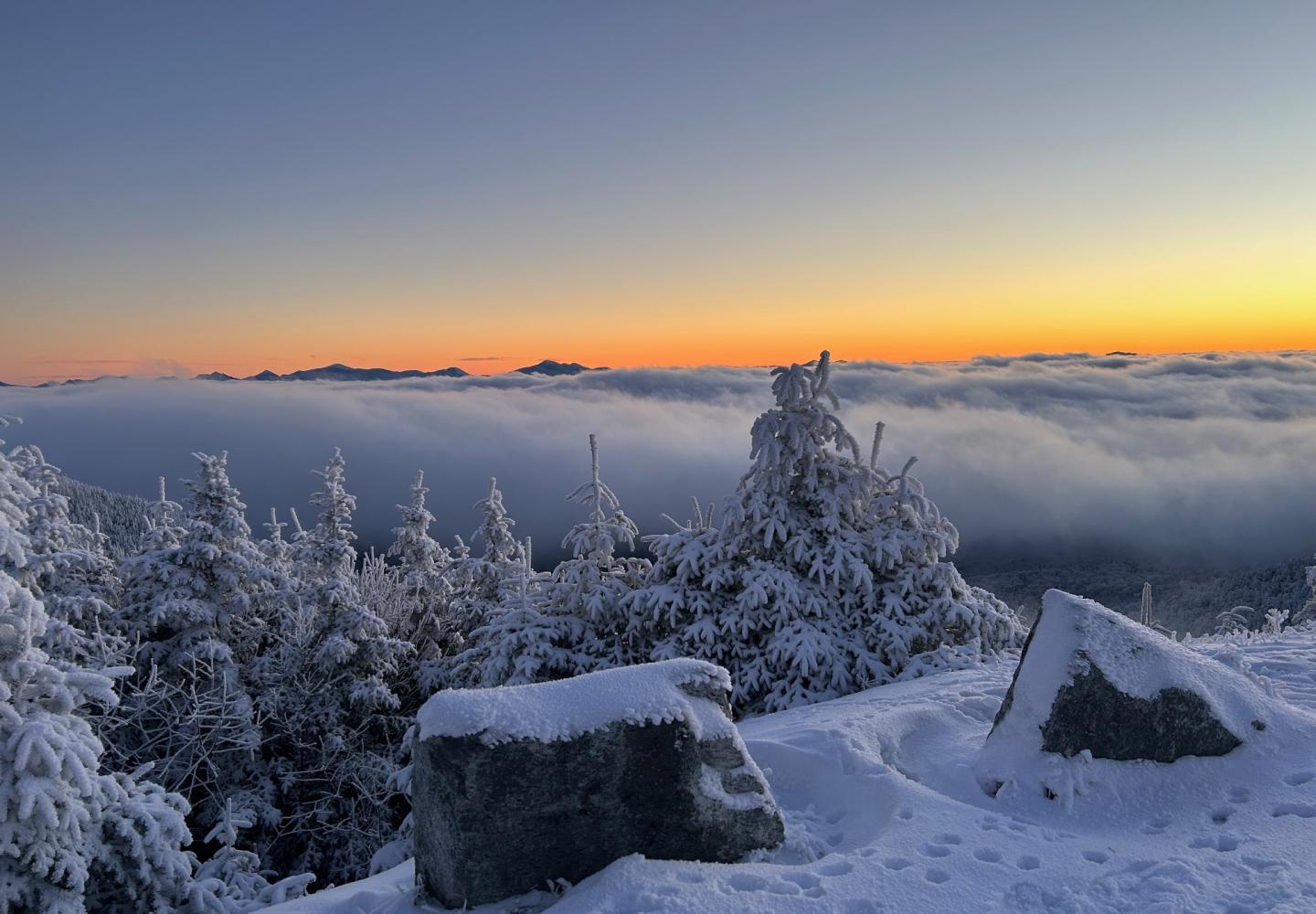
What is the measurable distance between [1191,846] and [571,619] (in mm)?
8491

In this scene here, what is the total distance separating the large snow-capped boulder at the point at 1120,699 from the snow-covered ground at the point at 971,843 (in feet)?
0.51

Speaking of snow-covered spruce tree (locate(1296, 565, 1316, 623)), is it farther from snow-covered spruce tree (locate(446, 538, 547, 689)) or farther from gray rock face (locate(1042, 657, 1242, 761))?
snow-covered spruce tree (locate(446, 538, 547, 689))

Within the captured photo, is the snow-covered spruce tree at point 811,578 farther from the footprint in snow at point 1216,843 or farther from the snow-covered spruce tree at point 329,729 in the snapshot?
the snow-covered spruce tree at point 329,729

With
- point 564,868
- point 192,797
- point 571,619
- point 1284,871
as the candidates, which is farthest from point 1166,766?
point 192,797

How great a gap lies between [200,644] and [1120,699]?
14.0 m

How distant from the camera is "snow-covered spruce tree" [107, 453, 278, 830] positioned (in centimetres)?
1331

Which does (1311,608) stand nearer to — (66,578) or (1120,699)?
(1120,699)

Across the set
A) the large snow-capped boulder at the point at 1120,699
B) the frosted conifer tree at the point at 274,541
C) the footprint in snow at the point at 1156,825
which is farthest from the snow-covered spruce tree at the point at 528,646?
the frosted conifer tree at the point at 274,541

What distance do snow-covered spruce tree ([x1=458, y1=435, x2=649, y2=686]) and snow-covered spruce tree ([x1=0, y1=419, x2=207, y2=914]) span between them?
4918mm

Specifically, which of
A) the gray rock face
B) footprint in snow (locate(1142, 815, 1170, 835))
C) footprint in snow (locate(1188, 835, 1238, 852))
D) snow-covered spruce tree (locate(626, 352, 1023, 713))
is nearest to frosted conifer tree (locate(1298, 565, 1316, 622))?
snow-covered spruce tree (locate(626, 352, 1023, 713))

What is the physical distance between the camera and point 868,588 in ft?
37.5

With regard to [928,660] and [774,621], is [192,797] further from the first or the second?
[928,660]

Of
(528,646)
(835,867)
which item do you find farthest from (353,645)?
(835,867)

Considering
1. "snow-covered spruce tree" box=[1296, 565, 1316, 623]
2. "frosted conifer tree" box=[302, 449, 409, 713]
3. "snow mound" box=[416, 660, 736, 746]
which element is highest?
"snow mound" box=[416, 660, 736, 746]
